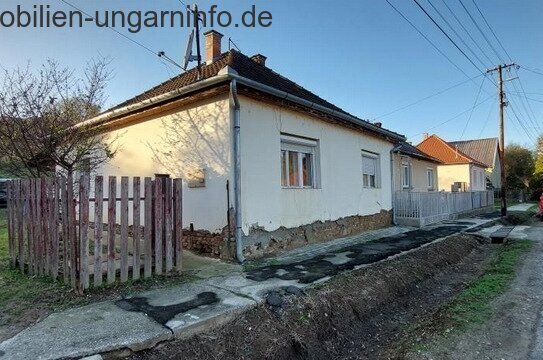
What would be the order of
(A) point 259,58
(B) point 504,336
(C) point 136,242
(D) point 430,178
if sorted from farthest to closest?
(D) point 430,178 < (A) point 259,58 < (C) point 136,242 < (B) point 504,336

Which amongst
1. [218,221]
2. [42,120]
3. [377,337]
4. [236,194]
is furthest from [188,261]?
[42,120]

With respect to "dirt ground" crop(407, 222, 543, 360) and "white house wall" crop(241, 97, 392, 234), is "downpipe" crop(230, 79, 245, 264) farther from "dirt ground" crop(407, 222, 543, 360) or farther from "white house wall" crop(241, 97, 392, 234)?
"dirt ground" crop(407, 222, 543, 360)

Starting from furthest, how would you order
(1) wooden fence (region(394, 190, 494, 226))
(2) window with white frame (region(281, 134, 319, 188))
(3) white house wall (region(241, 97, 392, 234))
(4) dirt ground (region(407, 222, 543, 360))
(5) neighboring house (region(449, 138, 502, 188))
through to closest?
(5) neighboring house (region(449, 138, 502, 188)), (1) wooden fence (region(394, 190, 494, 226)), (2) window with white frame (region(281, 134, 319, 188)), (3) white house wall (region(241, 97, 392, 234)), (4) dirt ground (region(407, 222, 543, 360))

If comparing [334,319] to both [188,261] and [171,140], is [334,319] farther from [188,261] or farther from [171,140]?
[171,140]

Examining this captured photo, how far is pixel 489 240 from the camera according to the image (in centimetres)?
1145

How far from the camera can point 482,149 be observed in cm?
4084

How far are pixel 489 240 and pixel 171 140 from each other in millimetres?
10651

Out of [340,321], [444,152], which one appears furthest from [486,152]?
[340,321]

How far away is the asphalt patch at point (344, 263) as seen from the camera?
577 centimetres

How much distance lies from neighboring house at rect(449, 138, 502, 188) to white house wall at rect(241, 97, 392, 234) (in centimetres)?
3447

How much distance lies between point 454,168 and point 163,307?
32.1 meters

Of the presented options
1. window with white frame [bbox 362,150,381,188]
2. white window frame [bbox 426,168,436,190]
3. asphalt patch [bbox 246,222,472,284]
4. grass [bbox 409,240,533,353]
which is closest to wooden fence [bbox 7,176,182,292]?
asphalt patch [bbox 246,222,472,284]

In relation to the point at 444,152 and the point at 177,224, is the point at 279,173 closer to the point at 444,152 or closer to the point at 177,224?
the point at 177,224

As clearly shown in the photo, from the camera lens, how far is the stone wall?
7262mm
